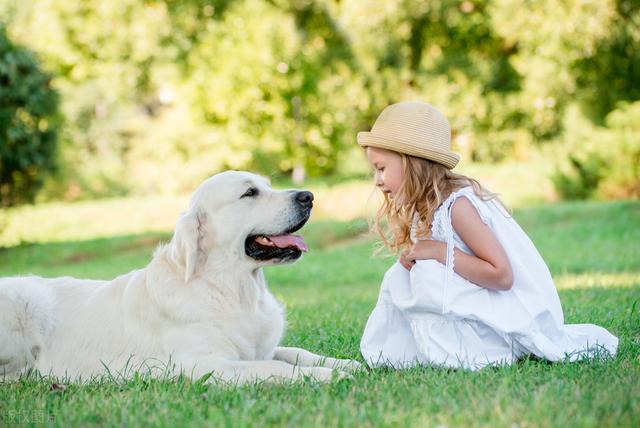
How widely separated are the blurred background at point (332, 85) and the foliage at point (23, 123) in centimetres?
8

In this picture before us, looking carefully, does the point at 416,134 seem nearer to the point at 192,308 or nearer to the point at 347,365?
the point at 347,365

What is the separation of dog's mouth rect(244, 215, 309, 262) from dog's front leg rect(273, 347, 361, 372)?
573mm

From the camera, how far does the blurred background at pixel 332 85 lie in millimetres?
19469

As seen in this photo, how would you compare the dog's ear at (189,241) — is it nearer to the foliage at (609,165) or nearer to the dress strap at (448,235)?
the dress strap at (448,235)

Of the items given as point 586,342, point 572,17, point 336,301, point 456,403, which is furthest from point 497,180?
point 456,403

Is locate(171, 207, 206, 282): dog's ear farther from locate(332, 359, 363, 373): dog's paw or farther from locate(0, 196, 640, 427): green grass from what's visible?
locate(332, 359, 363, 373): dog's paw

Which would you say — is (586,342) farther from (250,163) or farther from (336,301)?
(250,163)

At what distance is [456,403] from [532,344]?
1130 millimetres

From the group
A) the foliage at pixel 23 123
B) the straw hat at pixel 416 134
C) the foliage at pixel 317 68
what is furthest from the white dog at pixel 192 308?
the foliage at pixel 317 68

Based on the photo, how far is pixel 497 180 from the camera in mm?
20578

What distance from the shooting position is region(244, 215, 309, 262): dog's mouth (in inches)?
169

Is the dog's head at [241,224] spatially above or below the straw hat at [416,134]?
below

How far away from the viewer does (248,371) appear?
3.78 m

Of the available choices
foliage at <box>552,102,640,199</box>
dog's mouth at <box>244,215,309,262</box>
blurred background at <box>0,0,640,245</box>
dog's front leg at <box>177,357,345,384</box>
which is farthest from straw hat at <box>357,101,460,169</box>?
foliage at <box>552,102,640,199</box>
